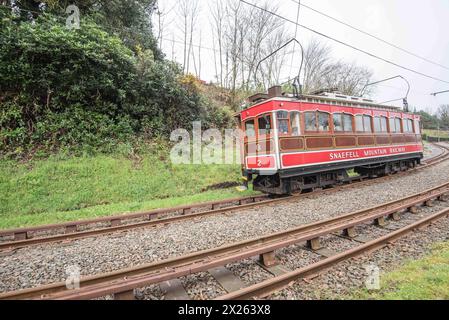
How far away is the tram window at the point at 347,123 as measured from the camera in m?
9.71

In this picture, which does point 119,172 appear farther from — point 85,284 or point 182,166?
point 85,284

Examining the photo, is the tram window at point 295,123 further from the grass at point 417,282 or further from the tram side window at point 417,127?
the tram side window at point 417,127

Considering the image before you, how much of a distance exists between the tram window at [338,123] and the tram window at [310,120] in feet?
4.36

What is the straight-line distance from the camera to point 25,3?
1141 centimetres

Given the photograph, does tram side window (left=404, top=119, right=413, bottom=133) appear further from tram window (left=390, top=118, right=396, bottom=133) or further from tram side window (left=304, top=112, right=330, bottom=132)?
tram side window (left=304, top=112, right=330, bottom=132)

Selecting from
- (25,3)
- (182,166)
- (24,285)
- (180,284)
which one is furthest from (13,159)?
(180,284)

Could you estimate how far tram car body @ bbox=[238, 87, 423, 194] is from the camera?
25.8ft

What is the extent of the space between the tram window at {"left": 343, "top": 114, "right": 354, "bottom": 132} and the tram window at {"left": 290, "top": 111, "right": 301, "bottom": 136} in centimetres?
A: 290

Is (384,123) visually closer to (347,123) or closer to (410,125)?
(347,123)

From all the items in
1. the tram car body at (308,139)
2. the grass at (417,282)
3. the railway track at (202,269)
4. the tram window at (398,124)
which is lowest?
the grass at (417,282)

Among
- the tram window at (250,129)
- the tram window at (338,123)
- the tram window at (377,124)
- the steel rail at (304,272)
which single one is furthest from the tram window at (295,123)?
the tram window at (377,124)

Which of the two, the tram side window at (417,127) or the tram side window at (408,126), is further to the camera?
the tram side window at (417,127)

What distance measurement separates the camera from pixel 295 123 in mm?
8148
